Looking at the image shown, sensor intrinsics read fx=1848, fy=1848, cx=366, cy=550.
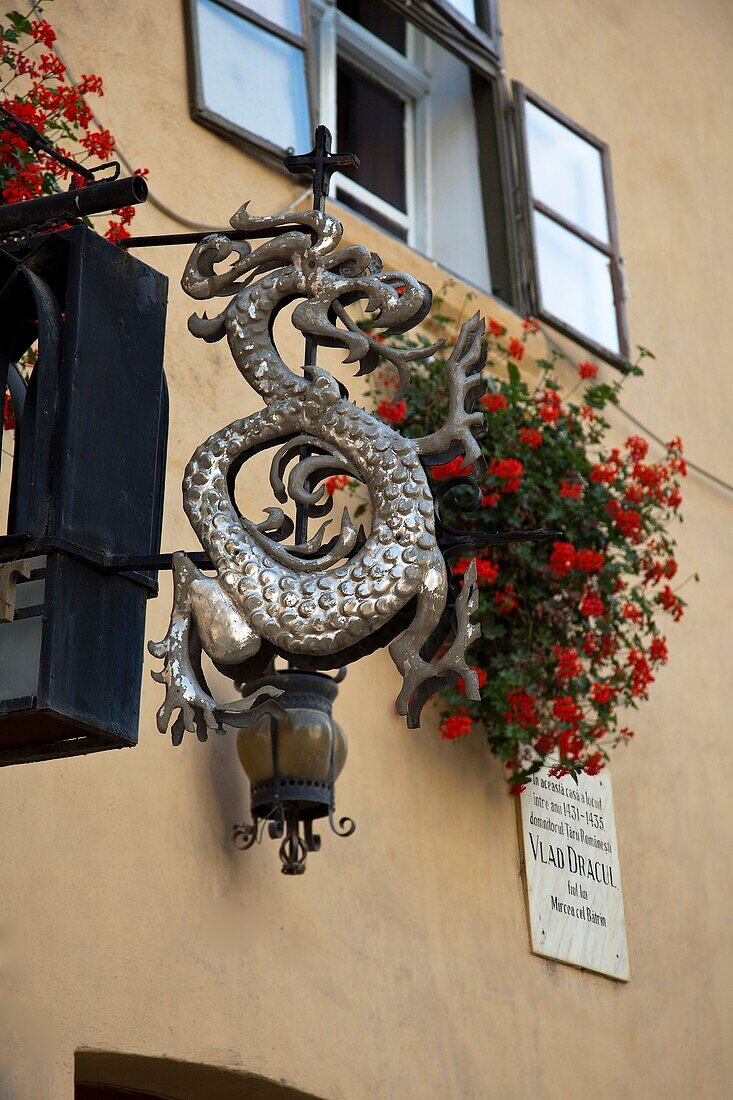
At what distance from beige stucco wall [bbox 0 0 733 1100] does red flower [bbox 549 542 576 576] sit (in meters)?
0.59

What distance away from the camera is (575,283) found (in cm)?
698

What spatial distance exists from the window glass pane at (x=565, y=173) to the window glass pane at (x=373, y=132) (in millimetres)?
510

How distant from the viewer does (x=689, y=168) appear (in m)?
7.88

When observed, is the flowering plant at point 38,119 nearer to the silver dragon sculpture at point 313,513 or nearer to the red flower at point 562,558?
the silver dragon sculpture at point 313,513

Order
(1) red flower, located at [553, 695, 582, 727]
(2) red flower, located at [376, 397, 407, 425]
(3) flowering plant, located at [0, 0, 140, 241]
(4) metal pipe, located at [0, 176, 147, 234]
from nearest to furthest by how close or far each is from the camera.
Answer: (4) metal pipe, located at [0, 176, 147, 234], (3) flowering plant, located at [0, 0, 140, 241], (2) red flower, located at [376, 397, 407, 425], (1) red flower, located at [553, 695, 582, 727]

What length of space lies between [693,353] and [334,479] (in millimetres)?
2594

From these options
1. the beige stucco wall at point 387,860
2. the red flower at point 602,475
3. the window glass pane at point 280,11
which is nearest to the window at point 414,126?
the beige stucco wall at point 387,860

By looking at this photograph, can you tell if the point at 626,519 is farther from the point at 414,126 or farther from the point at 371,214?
the point at 414,126

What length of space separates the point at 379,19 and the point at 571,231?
1117 millimetres

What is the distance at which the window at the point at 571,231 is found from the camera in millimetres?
6863

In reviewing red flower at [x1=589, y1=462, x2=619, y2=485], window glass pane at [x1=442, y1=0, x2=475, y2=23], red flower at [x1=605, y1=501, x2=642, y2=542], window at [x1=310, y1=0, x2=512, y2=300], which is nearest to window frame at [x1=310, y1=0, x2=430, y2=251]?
window at [x1=310, y1=0, x2=512, y2=300]

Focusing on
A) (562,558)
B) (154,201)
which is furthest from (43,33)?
(562,558)

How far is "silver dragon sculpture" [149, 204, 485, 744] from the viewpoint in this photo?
3.13 meters

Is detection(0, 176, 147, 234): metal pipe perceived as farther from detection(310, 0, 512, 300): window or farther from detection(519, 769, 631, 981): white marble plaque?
detection(310, 0, 512, 300): window
